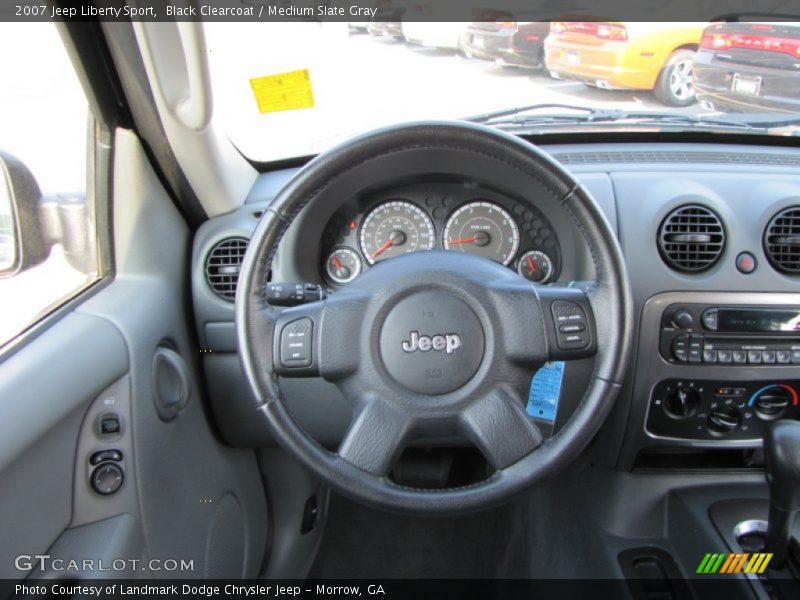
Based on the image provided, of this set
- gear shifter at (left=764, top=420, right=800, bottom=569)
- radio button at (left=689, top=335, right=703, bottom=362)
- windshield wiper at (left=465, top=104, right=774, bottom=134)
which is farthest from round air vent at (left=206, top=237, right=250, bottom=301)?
gear shifter at (left=764, top=420, right=800, bottom=569)

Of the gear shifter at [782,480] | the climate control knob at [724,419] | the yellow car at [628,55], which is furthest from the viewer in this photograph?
the yellow car at [628,55]

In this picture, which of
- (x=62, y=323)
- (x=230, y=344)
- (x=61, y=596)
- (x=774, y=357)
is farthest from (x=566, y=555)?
(x=62, y=323)

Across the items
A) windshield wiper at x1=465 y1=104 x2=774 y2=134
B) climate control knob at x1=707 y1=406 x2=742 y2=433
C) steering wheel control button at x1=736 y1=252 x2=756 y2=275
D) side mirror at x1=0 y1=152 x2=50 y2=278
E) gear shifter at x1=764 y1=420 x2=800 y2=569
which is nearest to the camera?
side mirror at x1=0 y1=152 x2=50 y2=278

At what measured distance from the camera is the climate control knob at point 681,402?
190cm

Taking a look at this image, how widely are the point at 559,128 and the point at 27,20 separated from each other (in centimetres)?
151

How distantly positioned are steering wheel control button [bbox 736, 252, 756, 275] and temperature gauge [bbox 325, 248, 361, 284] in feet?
3.59

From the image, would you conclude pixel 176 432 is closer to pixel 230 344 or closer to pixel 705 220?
pixel 230 344

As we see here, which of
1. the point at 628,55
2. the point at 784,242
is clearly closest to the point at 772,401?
the point at 784,242

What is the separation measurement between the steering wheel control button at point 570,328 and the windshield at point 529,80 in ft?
A: 2.74

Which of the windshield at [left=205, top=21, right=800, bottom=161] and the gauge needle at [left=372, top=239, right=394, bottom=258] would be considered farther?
the windshield at [left=205, top=21, right=800, bottom=161]

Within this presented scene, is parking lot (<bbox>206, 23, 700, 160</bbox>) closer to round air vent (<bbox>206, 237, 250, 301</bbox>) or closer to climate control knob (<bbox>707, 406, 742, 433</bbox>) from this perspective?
round air vent (<bbox>206, 237, 250, 301</bbox>)

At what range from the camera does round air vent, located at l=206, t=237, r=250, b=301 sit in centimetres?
185

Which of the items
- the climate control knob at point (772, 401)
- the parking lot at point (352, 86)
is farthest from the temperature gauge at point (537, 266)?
the climate control knob at point (772, 401)

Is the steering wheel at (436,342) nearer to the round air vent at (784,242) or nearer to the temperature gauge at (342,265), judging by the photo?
the temperature gauge at (342,265)
